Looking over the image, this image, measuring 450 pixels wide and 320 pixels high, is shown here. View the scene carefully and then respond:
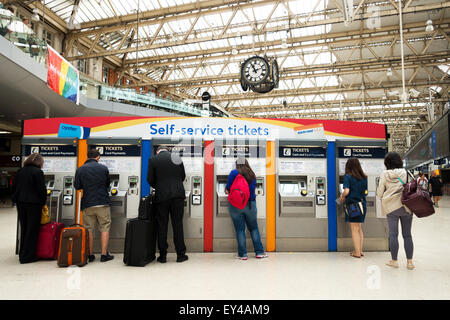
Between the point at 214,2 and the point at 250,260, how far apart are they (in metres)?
9.40

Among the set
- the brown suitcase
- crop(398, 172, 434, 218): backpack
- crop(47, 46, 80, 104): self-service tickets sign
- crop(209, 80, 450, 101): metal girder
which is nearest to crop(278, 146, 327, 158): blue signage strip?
crop(398, 172, 434, 218): backpack

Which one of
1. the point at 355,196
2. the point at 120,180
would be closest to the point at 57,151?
the point at 120,180

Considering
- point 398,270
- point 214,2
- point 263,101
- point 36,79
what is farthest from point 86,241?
point 263,101

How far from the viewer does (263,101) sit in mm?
24453

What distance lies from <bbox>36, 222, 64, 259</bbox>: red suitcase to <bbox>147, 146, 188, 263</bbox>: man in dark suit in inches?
50.0

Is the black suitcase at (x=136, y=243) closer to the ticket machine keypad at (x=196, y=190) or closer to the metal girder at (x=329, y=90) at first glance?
the ticket machine keypad at (x=196, y=190)

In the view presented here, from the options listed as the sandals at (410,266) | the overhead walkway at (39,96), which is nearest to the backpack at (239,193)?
the sandals at (410,266)

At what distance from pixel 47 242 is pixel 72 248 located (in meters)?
0.49

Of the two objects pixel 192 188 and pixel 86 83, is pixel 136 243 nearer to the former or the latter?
pixel 192 188

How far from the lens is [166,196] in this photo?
3771 mm

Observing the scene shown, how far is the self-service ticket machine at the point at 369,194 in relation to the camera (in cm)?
441

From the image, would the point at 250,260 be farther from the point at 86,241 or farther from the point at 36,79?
the point at 36,79

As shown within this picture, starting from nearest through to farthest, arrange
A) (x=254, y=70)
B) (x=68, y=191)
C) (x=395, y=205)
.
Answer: (x=395, y=205) → (x=68, y=191) → (x=254, y=70)

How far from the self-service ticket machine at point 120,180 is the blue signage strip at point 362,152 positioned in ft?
9.45
